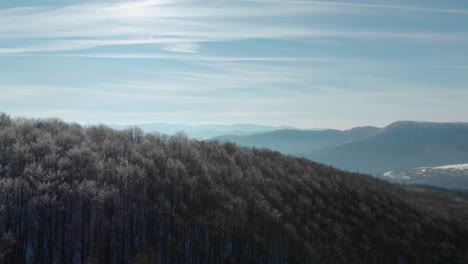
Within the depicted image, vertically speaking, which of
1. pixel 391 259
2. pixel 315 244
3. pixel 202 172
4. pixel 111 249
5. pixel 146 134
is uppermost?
pixel 146 134

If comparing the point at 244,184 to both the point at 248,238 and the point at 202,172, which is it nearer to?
the point at 202,172

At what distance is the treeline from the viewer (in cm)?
1004

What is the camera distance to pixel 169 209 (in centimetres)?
1237

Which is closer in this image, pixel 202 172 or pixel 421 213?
pixel 202 172

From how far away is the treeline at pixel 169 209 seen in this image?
32.9 ft

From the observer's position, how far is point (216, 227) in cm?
1254

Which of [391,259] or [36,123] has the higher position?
[36,123]

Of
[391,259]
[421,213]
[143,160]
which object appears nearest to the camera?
[143,160]

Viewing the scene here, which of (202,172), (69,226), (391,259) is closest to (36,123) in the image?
(202,172)

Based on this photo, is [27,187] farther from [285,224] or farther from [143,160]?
[285,224]

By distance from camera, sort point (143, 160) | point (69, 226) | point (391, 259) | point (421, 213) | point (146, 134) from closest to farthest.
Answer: point (69, 226), point (143, 160), point (391, 259), point (146, 134), point (421, 213)

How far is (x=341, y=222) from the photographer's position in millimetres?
18547

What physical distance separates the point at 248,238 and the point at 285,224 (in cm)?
236

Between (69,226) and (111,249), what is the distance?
109 cm
